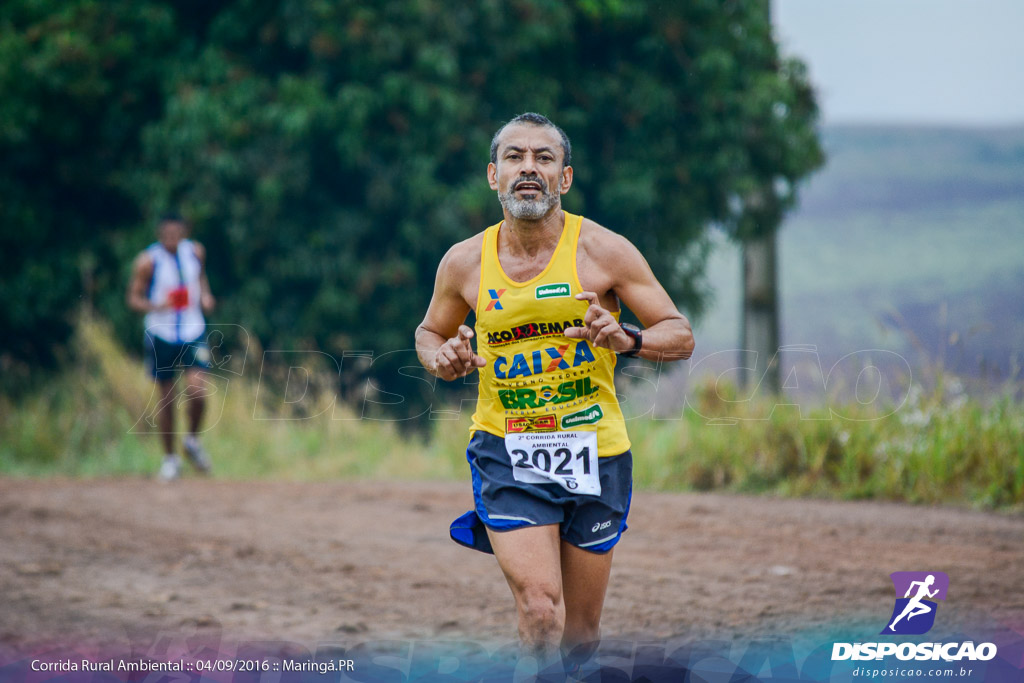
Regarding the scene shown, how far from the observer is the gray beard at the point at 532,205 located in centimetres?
375

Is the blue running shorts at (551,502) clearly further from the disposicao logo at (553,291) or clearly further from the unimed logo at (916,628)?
the unimed logo at (916,628)

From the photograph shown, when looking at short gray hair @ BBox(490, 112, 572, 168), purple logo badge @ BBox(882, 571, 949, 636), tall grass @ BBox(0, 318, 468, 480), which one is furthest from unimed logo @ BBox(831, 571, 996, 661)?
tall grass @ BBox(0, 318, 468, 480)

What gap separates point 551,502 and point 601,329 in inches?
25.4

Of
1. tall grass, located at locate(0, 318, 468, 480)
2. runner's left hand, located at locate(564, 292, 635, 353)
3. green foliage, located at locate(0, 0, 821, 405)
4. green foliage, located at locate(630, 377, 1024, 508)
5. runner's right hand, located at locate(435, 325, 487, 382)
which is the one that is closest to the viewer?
runner's left hand, located at locate(564, 292, 635, 353)

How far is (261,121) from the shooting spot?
12.6 m

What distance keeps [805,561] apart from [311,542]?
321 centimetres

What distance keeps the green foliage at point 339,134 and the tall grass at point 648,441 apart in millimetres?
1426

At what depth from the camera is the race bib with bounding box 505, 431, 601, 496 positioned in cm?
375

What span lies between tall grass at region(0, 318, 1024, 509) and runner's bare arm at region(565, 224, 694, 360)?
17.6 ft

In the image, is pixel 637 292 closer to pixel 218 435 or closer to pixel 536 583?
pixel 536 583

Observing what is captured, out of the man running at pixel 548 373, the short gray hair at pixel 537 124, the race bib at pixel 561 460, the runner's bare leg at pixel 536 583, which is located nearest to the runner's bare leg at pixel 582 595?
the man running at pixel 548 373

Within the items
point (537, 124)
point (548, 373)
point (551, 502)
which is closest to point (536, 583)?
point (551, 502)

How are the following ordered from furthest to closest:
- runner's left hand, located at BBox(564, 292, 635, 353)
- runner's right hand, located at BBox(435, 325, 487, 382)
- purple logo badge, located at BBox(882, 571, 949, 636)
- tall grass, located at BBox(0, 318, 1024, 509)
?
tall grass, located at BBox(0, 318, 1024, 509)
purple logo badge, located at BBox(882, 571, 949, 636)
runner's right hand, located at BBox(435, 325, 487, 382)
runner's left hand, located at BBox(564, 292, 635, 353)

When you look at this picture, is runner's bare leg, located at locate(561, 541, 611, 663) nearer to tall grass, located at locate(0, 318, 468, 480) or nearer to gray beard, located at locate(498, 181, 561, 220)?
gray beard, located at locate(498, 181, 561, 220)
